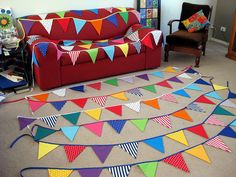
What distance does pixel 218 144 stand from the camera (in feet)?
6.98

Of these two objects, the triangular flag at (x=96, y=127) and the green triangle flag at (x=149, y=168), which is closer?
the green triangle flag at (x=149, y=168)

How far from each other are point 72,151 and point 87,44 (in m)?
1.69

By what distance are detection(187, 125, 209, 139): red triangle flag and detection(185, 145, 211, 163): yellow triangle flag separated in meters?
0.17

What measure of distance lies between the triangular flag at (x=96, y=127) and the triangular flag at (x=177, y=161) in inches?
25.2

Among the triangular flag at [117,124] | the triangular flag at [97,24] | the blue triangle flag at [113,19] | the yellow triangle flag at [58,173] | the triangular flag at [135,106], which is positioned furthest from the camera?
the blue triangle flag at [113,19]

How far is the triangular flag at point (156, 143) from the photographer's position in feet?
6.84

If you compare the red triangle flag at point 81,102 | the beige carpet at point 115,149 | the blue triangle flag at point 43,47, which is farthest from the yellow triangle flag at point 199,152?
the blue triangle flag at point 43,47

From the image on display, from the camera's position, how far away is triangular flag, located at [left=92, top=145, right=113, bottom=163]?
1.98 metres

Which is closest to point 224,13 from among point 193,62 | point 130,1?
point 193,62

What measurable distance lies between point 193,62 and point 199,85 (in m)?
0.86

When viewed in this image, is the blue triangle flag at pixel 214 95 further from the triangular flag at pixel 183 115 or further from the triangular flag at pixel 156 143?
the triangular flag at pixel 156 143

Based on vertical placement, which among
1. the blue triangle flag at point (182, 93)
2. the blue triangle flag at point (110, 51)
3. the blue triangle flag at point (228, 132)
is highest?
the blue triangle flag at point (110, 51)

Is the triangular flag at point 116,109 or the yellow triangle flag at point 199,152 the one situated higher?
the triangular flag at point 116,109

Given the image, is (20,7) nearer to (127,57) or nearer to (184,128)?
(127,57)
